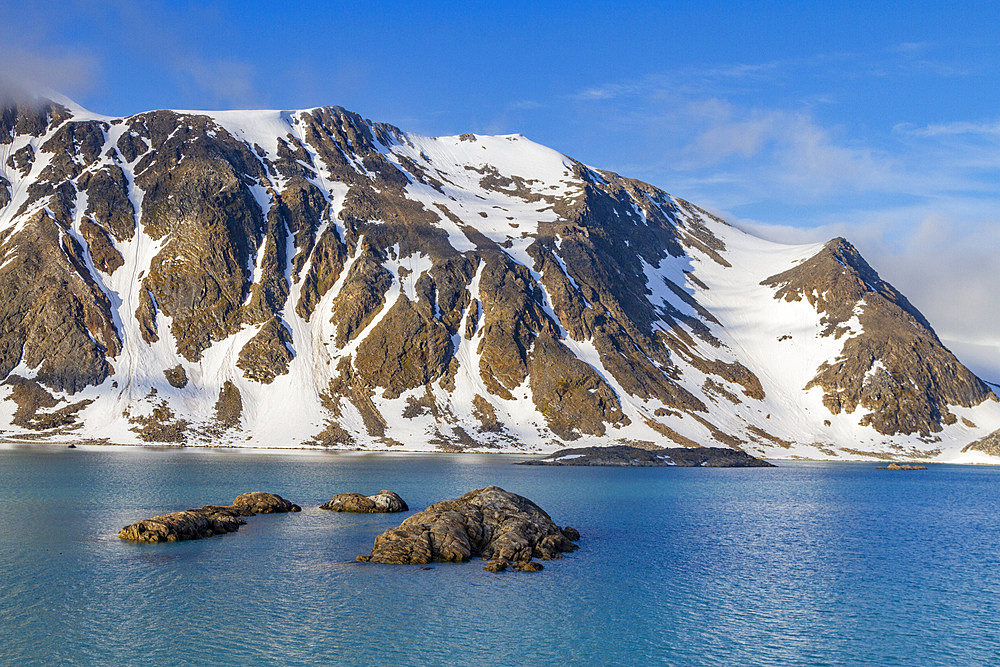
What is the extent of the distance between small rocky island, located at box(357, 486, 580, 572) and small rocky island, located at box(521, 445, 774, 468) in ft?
284

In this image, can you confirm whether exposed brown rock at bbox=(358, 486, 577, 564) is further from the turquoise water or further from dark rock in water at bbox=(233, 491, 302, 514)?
dark rock in water at bbox=(233, 491, 302, 514)

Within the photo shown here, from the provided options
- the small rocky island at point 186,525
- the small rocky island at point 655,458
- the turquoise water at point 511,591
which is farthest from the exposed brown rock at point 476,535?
the small rocky island at point 655,458

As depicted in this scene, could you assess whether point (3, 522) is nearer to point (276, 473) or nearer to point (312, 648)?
point (312, 648)

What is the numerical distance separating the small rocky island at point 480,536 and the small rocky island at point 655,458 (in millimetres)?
86662

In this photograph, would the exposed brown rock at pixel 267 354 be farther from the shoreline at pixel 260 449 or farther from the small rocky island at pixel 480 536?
the small rocky island at pixel 480 536

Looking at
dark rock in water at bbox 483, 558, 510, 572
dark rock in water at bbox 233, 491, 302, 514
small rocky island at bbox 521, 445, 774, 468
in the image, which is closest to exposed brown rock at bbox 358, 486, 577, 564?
dark rock in water at bbox 483, 558, 510, 572

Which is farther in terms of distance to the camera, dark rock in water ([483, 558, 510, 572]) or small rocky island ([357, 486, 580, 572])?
small rocky island ([357, 486, 580, 572])

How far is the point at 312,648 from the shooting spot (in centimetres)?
2892

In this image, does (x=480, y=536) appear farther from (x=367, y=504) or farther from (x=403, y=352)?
(x=403, y=352)

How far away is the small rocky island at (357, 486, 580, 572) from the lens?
4475 cm

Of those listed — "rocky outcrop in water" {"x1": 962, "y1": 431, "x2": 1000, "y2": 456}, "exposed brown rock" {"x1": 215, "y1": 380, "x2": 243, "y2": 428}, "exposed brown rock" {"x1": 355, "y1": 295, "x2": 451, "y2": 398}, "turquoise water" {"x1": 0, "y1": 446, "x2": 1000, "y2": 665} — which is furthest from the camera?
"exposed brown rock" {"x1": 355, "y1": 295, "x2": 451, "y2": 398}

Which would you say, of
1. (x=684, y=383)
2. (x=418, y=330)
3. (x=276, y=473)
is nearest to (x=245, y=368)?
(x=418, y=330)

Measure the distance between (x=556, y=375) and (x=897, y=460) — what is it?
77.1m

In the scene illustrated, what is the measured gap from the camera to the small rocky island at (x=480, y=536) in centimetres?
4475
